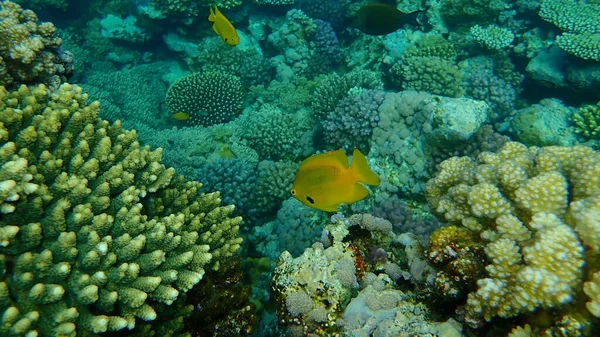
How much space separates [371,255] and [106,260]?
2242mm

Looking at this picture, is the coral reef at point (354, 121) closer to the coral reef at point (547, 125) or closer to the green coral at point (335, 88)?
the green coral at point (335, 88)

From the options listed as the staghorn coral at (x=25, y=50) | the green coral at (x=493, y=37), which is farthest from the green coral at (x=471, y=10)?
the staghorn coral at (x=25, y=50)

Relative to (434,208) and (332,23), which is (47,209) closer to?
(434,208)

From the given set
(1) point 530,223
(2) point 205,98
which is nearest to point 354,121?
(2) point 205,98

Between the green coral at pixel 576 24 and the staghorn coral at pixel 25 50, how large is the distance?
30.1 feet

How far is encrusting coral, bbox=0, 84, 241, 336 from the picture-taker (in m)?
2.29

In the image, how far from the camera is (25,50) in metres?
3.66

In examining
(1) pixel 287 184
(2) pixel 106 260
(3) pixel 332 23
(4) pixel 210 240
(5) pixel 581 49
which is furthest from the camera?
(3) pixel 332 23

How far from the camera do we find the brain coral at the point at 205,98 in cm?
816

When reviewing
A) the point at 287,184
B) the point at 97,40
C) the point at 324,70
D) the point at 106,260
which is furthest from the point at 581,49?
the point at 97,40

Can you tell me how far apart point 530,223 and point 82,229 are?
10.1 ft

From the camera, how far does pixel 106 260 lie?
2.50 meters

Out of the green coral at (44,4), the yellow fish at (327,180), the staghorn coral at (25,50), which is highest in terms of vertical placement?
the staghorn coral at (25,50)

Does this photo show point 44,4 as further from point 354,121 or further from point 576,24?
point 576,24
